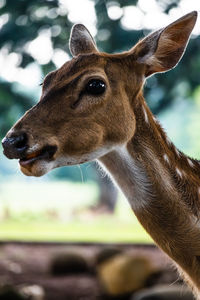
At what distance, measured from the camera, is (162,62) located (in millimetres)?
1792

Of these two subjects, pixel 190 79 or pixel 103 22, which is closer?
pixel 103 22

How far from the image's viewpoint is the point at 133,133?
177 cm

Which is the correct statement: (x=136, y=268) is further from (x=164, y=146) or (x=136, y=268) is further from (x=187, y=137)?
(x=164, y=146)

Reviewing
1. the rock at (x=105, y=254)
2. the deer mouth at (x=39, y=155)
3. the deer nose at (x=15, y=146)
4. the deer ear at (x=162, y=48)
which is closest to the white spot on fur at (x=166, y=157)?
the deer ear at (x=162, y=48)

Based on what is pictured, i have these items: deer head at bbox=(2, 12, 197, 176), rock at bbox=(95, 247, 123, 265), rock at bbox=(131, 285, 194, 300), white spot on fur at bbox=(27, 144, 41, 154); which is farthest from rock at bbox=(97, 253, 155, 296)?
white spot on fur at bbox=(27, 144, 41, 154)

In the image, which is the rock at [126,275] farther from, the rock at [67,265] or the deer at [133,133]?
the deer at [133,133]

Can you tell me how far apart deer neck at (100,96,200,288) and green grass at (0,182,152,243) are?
5610 mm

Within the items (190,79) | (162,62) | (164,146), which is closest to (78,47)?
(162,62)

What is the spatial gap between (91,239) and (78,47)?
20.3 feet

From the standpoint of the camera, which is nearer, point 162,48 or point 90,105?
point 90,105

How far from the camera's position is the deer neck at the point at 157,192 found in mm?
1744

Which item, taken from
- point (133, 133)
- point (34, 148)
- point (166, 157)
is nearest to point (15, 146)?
point (34, 148)

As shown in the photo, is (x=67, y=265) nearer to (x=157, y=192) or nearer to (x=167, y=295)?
(x=167, y=295)

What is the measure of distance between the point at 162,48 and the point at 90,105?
32 centimetres
